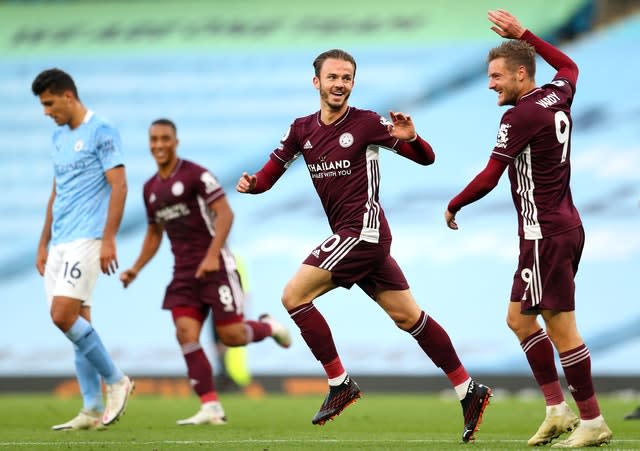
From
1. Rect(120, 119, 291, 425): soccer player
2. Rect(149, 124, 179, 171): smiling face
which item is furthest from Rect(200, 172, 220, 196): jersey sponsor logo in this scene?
Rect(149, 124, 179, 171): smiling face

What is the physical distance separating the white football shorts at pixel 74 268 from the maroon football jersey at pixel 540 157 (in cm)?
344

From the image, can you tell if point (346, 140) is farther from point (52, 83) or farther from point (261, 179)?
A: point (52, 83)

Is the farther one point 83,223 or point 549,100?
point 83,223

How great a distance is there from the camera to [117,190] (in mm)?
8930

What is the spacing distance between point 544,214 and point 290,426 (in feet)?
11.1

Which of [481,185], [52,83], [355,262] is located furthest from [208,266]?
[481,185]

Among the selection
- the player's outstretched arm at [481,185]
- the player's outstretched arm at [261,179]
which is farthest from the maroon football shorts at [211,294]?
the player's outstretched arm at [481,185]

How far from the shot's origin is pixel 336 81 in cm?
734

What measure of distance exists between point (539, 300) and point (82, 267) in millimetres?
3617

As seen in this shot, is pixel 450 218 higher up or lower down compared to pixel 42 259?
lower down

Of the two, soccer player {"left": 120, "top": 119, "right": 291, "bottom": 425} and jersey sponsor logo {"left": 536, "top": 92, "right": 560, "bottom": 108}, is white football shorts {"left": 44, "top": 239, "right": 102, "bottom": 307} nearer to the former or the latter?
soccer player {"left": 120, "top": 119, "right": 291, "bottom": 425}

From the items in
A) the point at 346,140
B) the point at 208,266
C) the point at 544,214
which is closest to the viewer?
the point at 544,214

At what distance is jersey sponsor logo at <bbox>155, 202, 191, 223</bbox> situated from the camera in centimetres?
1015

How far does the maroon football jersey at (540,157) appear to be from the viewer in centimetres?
687
